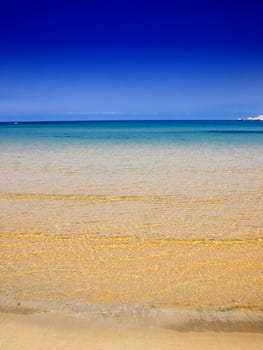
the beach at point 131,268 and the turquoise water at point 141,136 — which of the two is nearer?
the beach at point 131,268

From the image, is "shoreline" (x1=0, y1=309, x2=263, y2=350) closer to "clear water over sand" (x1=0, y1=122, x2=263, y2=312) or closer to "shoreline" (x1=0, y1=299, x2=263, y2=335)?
"shoreline" (x1=0, y1=299, x2=263, y2=335)

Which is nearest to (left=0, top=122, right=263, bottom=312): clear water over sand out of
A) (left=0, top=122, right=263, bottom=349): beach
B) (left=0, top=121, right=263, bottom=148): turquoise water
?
(left=0, top=122, right=263, bottom=349): beach

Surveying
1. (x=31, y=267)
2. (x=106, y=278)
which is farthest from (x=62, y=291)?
(x=31, y=267)

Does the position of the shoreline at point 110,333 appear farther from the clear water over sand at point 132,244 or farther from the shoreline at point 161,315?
the clear water over sand at point 132,244

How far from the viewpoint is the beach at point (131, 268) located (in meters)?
3.53

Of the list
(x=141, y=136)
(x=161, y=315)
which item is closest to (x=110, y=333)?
(x=161, y=315)

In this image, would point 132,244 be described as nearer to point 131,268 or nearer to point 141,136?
point 131,268

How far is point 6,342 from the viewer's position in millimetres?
3289

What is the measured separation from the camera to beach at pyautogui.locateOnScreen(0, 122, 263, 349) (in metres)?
3.53

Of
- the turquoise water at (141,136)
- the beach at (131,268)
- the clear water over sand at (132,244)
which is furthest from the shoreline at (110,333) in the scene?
the turquoise water at (141,136)

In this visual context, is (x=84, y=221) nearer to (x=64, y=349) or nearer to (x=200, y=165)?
(x=64, y=349)

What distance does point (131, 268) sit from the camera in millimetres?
5102

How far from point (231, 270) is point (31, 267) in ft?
11.3

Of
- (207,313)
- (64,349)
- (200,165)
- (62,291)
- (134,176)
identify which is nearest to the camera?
(64,349)
